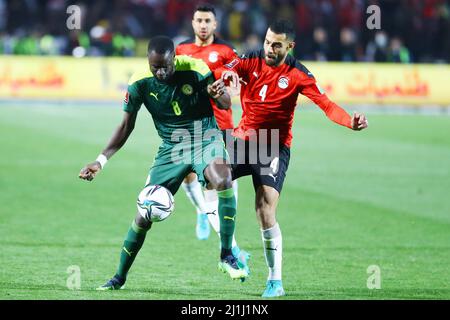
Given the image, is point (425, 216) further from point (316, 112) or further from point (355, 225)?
point (316, 112)

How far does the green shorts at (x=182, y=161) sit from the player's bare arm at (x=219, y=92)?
1.25 ft

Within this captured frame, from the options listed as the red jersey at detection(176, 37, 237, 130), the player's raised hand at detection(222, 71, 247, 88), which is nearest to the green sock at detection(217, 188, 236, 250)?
the player's raised hand at detection(222, 71, 247, 88)

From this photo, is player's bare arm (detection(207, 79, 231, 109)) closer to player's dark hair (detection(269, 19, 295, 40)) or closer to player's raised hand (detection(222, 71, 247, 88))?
player's raised hand (detection(222, 71, 247, 88))

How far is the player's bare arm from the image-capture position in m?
7.83

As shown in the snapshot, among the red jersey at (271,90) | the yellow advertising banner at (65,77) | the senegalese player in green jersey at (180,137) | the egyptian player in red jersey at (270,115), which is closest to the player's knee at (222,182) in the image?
the senegalese player in green jersey at (180,137)

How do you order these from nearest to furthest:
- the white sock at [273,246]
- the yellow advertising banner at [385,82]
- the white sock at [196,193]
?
the white sock at [273,246] < the white sock at [196,193] < the yellow advertising banner at [385,82]

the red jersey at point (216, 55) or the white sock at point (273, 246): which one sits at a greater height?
the red jersey at point (216, 55)

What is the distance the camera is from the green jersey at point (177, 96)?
318 inches

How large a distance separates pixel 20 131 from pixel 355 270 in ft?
43.3

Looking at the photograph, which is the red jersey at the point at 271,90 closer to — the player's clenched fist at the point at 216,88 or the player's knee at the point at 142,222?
the player's clenched fist at the point at 216,88

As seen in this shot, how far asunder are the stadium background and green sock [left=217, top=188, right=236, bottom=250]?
0.45 m

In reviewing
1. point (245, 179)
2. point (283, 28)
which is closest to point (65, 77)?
point (245, 179)

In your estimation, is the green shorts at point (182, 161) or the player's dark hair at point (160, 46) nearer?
the player's dark hair at point (160, 46)

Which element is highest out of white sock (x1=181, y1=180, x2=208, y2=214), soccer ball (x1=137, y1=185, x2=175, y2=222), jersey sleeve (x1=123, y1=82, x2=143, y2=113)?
jersey sleeve (x1=123, y1=82, x2=143, y2=113)
